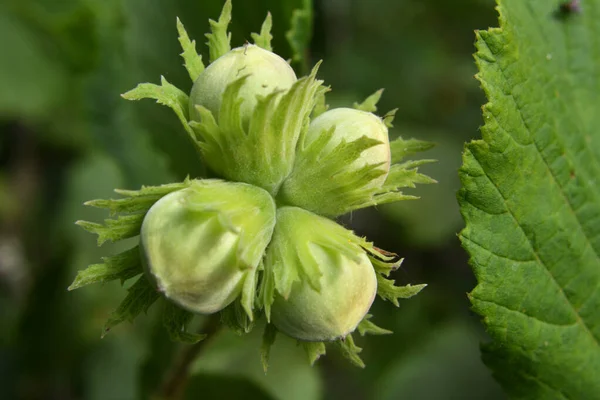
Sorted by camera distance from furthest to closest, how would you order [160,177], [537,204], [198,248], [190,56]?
[160,177] → [537,204] → [190,56] → [198,248]

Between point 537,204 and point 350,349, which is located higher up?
point 537,204

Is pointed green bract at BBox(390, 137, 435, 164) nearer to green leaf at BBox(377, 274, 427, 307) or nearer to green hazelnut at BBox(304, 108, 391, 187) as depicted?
green hazelnut at BBox(304, 108, 391, 187)

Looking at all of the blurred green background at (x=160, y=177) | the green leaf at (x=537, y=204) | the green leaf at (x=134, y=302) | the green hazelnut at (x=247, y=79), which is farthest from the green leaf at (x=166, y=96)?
the green leaf at (x=537, y=204)

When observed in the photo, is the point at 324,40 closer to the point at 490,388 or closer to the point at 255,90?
the point at 490,388

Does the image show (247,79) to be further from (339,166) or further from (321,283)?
(321,283)

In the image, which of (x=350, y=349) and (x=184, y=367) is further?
(x=184, y=367)

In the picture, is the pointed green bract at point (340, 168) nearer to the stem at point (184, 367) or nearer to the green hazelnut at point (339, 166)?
the green hazelnut at point (339, 166)

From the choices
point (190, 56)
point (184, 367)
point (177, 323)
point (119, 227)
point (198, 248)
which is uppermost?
point (190, 56)

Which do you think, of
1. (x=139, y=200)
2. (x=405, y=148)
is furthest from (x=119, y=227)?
(x=405, y=148)

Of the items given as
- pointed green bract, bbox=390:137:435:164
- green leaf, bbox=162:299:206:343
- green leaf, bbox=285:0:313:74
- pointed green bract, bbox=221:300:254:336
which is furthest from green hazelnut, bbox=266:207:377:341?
green leaf, bbox=285:0:313:74
